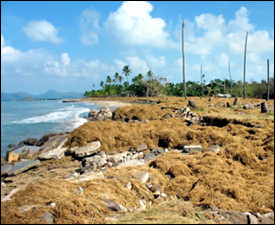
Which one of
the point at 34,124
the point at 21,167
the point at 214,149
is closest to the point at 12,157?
the point at 21,167

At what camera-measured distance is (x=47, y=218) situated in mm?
4020

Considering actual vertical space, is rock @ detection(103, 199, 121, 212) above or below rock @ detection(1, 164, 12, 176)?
above

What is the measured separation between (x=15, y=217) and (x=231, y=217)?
13.8 feet

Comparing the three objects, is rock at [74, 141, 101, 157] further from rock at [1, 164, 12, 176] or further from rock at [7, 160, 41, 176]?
rock at [1, 164, 12, 176]

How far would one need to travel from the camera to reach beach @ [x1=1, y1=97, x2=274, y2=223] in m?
4.46

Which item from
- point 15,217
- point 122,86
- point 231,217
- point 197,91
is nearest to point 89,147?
point 15,217

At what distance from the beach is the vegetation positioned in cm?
1924

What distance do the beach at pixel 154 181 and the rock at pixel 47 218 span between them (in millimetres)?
75

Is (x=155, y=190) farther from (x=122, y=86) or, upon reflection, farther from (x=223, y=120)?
(x=122, y=86)

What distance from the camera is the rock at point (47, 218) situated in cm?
395

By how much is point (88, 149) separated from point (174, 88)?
66.7 meters

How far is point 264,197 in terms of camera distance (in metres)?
5.33

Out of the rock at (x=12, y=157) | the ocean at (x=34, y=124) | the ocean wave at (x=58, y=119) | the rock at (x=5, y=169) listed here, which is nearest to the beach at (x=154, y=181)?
the rock at (x=5, y=169)

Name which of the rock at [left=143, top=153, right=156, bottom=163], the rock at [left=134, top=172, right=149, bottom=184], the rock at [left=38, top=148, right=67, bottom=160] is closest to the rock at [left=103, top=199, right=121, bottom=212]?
the rock at [left=134, top=172, right=149, bottom=184]
